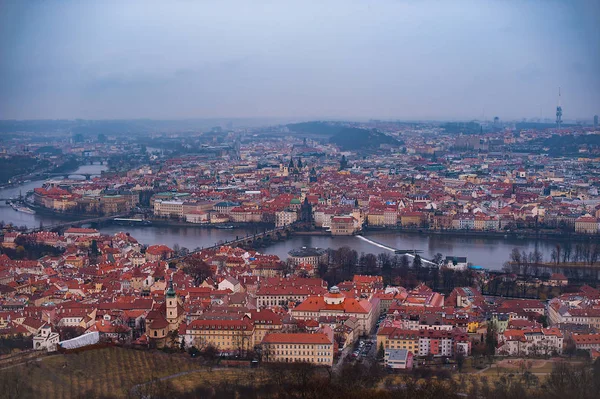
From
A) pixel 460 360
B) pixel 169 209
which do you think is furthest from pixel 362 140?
pixel 460 360

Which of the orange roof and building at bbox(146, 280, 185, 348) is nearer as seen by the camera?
the orange roof

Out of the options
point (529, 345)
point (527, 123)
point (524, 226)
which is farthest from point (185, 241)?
point (527, 123)

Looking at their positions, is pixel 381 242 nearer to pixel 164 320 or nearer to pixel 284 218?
pixel 284 218

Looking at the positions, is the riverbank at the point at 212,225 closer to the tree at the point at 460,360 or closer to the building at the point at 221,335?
the building at the point at 221,335

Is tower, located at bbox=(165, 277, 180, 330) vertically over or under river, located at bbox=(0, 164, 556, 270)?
Answer: over

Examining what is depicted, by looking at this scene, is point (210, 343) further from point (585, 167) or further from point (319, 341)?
point (585, 167)

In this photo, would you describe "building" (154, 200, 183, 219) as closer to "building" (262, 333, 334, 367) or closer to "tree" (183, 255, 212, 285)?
"tree" (183, 255, 212, 285)

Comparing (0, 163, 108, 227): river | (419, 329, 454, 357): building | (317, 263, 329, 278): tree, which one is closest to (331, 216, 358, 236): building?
(317, 263, 329, 278): tree
